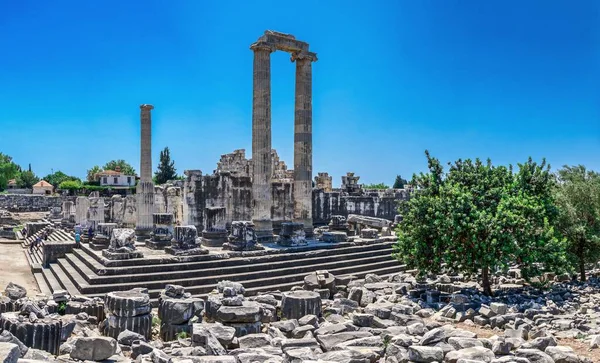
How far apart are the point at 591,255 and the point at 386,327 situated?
10.2 metres

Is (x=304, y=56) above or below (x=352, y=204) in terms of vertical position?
above

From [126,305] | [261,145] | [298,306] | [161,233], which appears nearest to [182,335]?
[126,305]

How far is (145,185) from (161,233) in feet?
17.0

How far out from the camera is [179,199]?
90.7ft

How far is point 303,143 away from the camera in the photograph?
23156mm

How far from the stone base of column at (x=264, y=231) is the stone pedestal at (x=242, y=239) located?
268 centimetres

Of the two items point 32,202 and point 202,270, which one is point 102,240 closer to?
point 202,270

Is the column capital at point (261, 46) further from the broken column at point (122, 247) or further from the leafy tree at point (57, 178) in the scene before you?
the leafy tree at point (57, 178)

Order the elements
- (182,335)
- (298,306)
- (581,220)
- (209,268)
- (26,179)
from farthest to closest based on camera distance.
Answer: (26,179)
(581,220)
(209,268)
(298,306)
(182,335)

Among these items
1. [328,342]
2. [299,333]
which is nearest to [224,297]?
[299,333]

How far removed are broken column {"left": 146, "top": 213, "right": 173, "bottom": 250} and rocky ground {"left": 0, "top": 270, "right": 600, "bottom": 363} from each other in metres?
6.05

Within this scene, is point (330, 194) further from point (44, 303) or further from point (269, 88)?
point (44, 303)

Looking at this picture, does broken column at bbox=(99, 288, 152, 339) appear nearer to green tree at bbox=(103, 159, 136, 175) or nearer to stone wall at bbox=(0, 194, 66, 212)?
stone wall at bbox=(0, 194, 66, 212)

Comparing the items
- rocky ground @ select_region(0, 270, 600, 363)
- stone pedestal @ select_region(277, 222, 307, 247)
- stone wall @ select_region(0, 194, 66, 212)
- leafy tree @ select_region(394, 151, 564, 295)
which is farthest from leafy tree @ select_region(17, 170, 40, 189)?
leafy tree @ select_region(394, 151, 564, 295)
